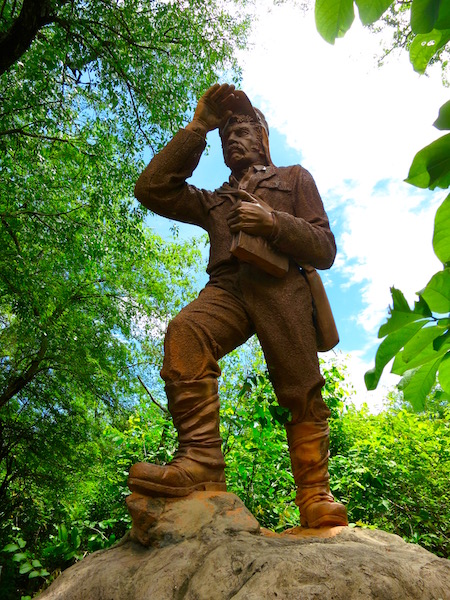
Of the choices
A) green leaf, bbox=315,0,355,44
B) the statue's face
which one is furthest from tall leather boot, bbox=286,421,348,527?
green leaf, bbox=315,0,355,44

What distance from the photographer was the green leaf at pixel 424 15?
62cm

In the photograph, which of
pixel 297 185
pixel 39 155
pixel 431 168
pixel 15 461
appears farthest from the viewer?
pixel 15 461

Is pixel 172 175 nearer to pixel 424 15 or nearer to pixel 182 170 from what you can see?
pixel 182 170

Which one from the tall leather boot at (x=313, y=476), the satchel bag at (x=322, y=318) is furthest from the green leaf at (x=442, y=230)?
the satchel bag at (x=322, y=318)

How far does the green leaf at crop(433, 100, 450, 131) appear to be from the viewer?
2.06 ft

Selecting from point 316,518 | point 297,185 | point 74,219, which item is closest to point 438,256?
point 316,518

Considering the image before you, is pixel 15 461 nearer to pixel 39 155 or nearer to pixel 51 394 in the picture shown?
pixel 51 394

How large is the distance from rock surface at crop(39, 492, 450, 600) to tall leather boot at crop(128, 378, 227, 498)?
2.7 inches

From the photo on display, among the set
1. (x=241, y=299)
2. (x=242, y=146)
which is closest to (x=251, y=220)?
(x=241, y=299)

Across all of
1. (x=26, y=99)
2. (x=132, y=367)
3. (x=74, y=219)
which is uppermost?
(x=26, y=99)

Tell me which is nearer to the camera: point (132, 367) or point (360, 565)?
point (360, 565)

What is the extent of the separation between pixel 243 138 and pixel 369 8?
9.35ft

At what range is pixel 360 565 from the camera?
1754 millimetres

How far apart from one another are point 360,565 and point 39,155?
681 centimetres
